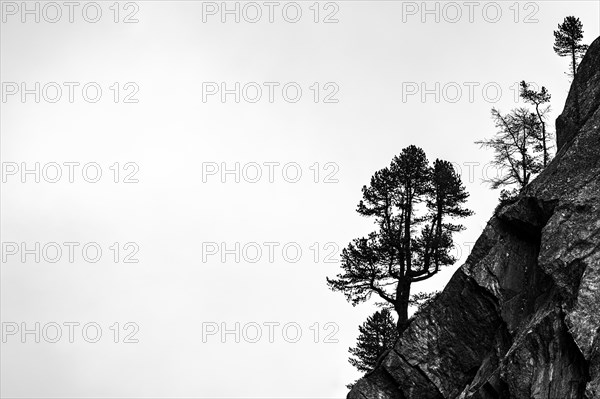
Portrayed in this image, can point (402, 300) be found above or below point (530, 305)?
above

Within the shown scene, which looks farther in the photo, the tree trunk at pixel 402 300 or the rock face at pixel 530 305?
the tree trunk at pixel 402 300

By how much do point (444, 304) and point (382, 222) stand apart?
13.2 m

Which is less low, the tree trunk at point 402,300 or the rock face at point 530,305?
the tree trunk at point 402,300

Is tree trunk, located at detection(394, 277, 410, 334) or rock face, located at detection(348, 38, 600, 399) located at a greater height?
tree trunk, located at detection(394, 277, 410, 334)

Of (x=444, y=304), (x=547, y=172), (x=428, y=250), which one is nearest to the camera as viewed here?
(x=547, y=172)

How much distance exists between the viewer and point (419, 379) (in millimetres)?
29391

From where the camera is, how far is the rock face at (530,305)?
69.7 feet

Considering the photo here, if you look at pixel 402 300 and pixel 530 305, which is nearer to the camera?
pixel 530 305

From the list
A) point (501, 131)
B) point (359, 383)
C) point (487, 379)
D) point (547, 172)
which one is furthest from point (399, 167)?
point (487, 379)

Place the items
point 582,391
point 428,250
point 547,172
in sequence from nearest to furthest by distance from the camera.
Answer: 1. point 582,391
2. point 547,172
3. point 428,250

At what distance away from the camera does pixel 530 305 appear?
24.7 metres

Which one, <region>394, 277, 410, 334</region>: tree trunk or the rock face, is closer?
the rock face

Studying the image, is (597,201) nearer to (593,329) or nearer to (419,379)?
(593,329)

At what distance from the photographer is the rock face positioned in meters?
21.2
